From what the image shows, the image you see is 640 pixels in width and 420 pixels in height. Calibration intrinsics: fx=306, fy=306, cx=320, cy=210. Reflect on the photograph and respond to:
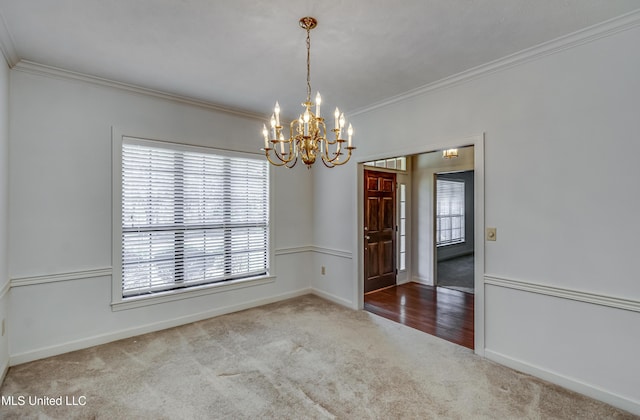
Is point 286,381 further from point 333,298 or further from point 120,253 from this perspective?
point 120,253

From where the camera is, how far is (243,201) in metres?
4.12

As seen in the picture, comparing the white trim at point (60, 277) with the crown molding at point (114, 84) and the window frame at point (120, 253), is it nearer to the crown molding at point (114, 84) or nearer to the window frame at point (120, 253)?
the window frame at point (120, 253)

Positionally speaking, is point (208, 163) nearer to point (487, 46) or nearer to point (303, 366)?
point (303, 366)

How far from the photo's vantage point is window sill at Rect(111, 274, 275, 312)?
10.6ft

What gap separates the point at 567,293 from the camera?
7.70 feet

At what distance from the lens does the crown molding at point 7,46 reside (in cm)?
215

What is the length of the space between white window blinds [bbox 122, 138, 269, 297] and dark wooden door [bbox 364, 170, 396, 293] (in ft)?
5.18

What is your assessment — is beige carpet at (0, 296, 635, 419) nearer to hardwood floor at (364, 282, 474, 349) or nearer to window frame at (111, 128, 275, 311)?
hardwood floor at (364, 282, 474, 349)

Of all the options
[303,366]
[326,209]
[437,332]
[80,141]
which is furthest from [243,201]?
[437,332]

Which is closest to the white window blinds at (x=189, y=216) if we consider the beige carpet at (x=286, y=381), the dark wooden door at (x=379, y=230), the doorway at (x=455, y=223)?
the beige carpet at (x=286, y=381)

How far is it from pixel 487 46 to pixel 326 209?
2.78 meters

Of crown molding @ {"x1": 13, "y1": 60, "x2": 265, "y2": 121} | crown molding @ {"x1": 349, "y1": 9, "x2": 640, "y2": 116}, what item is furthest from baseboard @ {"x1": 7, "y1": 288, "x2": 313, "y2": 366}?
crown molding @ {"x1": 349, "y1": 9, "x2": 640, "y2": 116}

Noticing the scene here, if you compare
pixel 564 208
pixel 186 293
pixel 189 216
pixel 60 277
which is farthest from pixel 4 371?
pixel 564 208

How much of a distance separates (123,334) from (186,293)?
2.33ft
